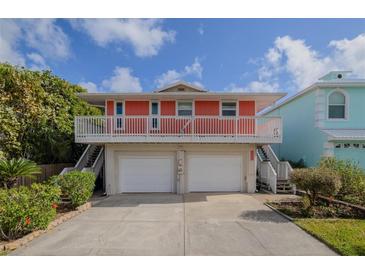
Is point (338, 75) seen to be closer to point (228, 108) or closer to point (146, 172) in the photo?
point (228, 108)

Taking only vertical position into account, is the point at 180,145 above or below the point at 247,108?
below

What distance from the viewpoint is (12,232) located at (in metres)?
4.95

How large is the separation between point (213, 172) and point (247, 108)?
155 inches

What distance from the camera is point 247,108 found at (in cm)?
1093

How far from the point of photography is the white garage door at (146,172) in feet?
34.7

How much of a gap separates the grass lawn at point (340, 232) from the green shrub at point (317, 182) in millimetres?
912

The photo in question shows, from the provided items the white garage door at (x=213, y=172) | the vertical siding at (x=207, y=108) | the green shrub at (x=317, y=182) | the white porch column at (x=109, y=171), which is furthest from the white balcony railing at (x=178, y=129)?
the green shrub at (x=317, y=182)

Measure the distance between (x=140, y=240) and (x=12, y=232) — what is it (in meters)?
3.18

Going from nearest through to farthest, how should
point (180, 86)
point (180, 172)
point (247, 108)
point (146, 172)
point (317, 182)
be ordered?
point (317, 182) → point (180, 172) → point (146, 172) → point (247, 108) → point (180, 86)

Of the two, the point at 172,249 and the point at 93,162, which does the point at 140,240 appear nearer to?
the point at 172,249

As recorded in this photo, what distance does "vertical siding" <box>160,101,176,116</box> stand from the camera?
A: 432 inches

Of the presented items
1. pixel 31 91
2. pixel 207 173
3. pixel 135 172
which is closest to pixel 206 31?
pixel 207 173

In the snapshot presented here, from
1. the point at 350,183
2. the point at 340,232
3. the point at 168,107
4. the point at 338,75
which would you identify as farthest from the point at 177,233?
the point at 338,75
